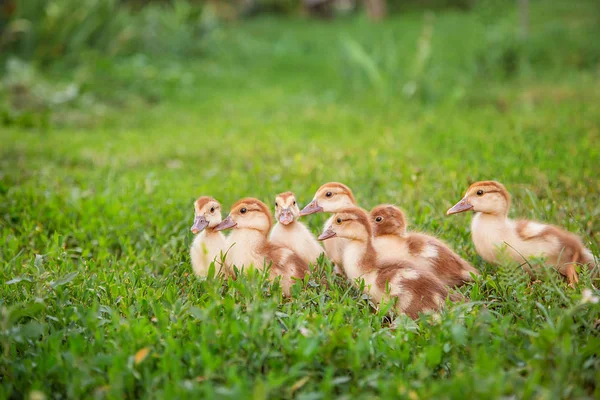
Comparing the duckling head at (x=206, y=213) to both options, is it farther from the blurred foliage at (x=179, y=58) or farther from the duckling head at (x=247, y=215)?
the blurred foliage at (x=179, y=58)

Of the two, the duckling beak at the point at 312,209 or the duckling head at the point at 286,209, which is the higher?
the duckling head at the point at 286,209

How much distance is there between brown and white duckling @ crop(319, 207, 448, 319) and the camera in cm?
310

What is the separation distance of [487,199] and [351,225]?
76 centimetres

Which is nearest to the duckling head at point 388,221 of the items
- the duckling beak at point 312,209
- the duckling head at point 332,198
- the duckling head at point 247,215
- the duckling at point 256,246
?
the duckling head at point 332,198

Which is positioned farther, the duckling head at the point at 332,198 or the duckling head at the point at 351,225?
the duckling head at the point at 332,198

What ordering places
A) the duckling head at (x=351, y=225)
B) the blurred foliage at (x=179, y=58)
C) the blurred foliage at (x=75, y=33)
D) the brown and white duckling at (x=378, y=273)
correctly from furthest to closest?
1. the blurred foliage at (x=75, y=33)
2. the blurred foliage at (x=179, y=58)
3. the duckling head at (x=351, y=225)
4. the brown and white duckling at (x=378, y=273)

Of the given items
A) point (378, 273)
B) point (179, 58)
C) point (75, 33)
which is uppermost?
point (75, 33)

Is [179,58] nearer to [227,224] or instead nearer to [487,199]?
[227,224]

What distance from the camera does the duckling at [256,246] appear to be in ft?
11.2

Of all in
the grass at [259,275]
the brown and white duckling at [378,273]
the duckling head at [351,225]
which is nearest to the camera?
the grass at [259,275]

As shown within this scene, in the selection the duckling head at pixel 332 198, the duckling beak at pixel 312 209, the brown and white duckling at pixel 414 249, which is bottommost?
the brown and white duckling at pixel 414 249

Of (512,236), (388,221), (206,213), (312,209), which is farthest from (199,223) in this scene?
(512,236)

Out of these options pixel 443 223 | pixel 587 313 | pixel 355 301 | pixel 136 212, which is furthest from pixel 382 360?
pixel 136 212

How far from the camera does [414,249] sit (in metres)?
3.48
